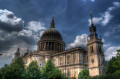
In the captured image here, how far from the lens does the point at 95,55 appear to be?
5641 cm

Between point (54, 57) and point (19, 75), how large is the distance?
119 feet

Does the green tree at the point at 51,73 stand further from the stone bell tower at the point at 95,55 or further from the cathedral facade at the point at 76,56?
the stone bell tower at the point at 95,55

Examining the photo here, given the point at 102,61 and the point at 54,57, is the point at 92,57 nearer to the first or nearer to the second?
the point at 102,61

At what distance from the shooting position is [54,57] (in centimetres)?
7650

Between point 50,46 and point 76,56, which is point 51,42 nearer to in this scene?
point 50,46

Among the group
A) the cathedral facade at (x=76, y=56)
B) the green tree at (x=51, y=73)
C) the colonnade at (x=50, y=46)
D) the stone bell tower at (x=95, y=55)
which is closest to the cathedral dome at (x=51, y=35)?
the cathedral facade at (x=76, y=56)

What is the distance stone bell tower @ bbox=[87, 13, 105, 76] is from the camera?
5426 cm

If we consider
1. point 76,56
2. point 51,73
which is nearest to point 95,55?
point 76,56

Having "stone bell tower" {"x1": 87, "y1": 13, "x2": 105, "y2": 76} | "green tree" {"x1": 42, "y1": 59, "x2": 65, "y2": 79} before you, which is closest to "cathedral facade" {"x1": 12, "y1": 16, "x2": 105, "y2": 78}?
"stone bell tower" {"x1": 87, "y1": 13, "x2": 105, "y2": 76}

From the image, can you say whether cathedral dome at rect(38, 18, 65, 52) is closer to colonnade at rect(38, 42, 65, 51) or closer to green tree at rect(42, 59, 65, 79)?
A: colonnade at rect(38, 42, 65, 51)

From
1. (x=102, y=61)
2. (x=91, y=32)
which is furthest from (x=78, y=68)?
(x=91, y=32)

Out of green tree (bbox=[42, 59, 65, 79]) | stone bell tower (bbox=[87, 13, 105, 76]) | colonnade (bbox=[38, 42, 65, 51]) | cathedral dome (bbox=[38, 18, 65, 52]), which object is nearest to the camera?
green tree (bbox=[42, 59, 65, 79])

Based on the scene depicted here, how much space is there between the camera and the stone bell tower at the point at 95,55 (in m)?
54.3

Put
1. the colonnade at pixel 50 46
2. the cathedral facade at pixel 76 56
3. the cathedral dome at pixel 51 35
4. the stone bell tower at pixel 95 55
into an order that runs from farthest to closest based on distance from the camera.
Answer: the cathedral dome at pixel 51 35 → the colonnade at pixel 50 46 → the cathedral facade at pixel 76 56 → the stone bell tower at pixel 95 55
